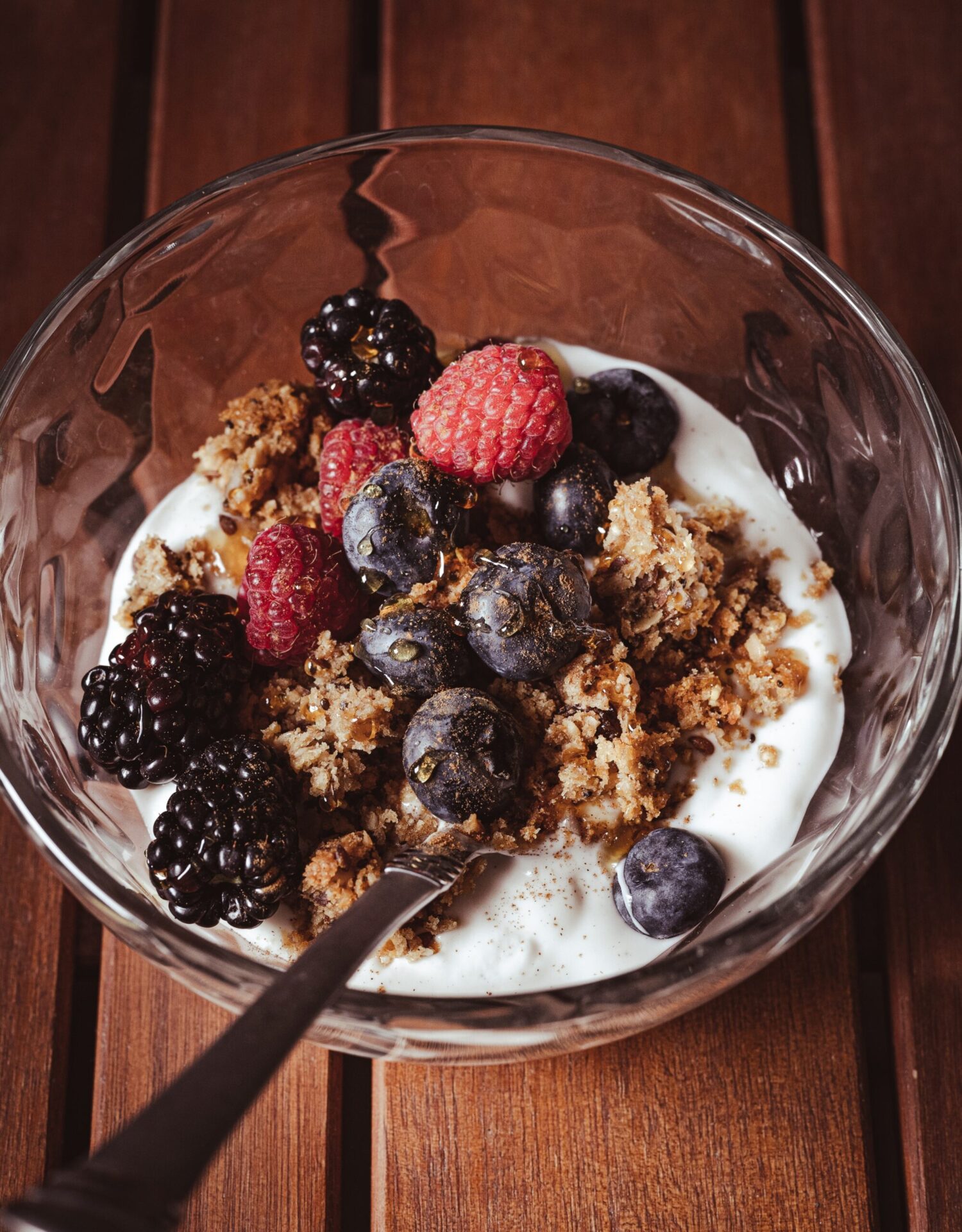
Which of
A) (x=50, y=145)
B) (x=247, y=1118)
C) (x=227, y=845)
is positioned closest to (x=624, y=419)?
(x=227, y=845)

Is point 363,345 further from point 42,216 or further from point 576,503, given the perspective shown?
point 42,216

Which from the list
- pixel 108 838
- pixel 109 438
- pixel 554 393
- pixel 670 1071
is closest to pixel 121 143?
pixel 109 438

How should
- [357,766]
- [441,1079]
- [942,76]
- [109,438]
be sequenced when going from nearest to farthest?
[357,766]
[441,1079]
[109,438]
[942,76]

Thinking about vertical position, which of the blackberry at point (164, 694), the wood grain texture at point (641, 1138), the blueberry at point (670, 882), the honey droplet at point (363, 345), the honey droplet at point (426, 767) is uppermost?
the honey droplet at point (363, 345)

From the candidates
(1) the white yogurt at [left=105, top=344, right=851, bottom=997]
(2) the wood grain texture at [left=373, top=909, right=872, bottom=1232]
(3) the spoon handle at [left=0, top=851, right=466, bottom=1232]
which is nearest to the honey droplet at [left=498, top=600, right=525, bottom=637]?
(1) the white yogurt at [left=105, top=344, right=851, bottom=997]

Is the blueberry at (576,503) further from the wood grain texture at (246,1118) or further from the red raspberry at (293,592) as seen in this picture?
the wood grain texture at (246,1118)

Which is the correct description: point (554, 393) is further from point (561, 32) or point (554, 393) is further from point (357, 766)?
point (561, 32)

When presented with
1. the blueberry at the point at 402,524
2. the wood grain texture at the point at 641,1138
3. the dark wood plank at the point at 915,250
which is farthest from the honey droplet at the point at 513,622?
the dark wood plank at the point at 915,250
